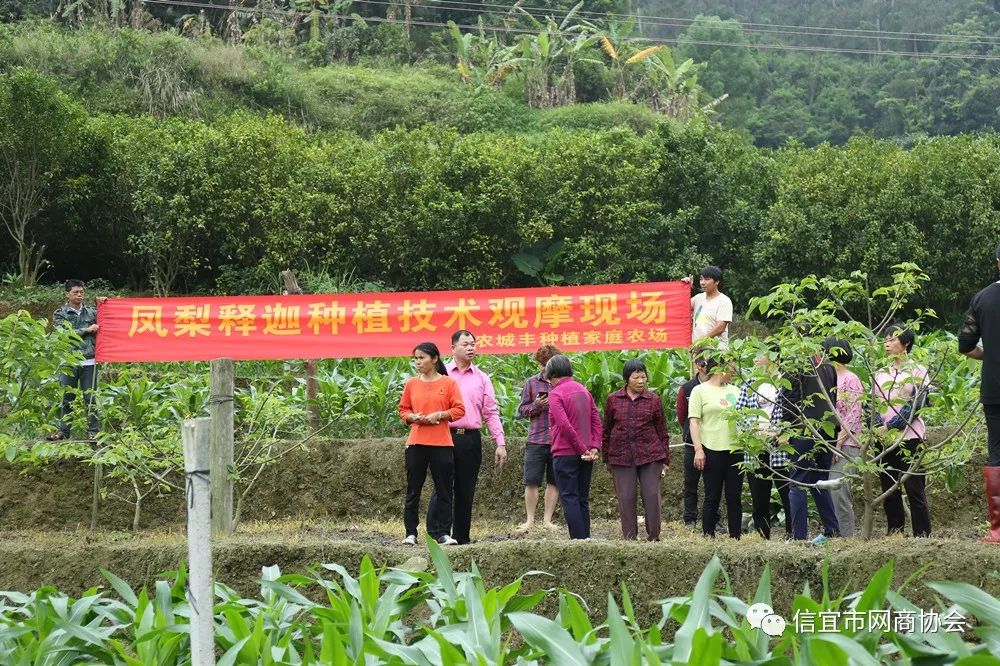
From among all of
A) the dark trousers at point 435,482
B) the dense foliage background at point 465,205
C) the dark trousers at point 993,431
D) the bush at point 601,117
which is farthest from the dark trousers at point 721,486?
the bush at point 601,117

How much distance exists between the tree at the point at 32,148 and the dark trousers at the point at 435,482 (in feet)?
54.1

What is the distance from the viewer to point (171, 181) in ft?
73.4

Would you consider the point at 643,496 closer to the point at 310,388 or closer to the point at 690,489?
the point at 690,489

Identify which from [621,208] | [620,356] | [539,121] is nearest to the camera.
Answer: [620,356]

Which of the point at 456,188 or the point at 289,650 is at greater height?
the point at 456,188

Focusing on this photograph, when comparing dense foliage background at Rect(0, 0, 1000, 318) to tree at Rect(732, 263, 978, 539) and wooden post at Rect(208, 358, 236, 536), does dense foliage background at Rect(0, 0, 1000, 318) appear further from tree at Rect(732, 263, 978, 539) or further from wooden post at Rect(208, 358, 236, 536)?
tree at Rect(732, 263, 978, 539)

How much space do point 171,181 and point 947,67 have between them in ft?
133

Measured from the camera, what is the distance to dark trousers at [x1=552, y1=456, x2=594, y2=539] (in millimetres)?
8172

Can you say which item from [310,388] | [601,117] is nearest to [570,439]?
[310,388]

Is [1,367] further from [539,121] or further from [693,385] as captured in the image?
[539,121]

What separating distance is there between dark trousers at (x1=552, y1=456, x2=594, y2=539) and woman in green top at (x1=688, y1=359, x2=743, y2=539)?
77 centimetres

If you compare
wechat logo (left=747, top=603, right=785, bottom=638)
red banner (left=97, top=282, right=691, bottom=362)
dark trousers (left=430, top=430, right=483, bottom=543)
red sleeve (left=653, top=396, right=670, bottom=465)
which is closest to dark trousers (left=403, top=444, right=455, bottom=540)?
dark trousers (left=430, top=430, right=483, bottom=543)

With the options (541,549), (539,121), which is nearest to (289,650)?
(541,549)

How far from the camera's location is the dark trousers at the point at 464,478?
8.34m
